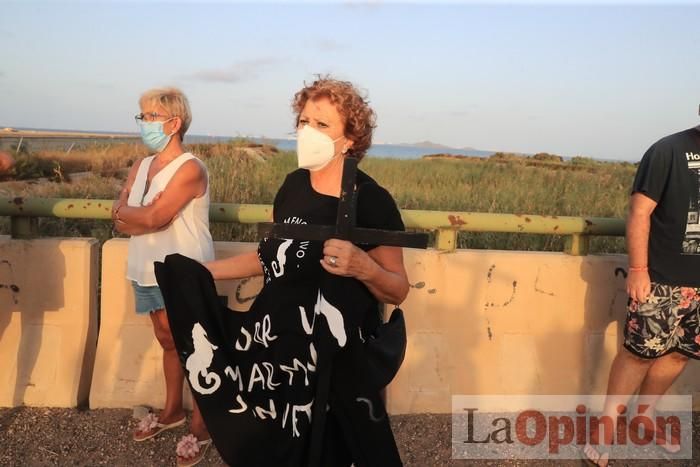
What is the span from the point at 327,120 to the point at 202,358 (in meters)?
1.04

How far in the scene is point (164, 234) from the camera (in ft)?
11.4

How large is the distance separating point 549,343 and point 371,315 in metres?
2.31

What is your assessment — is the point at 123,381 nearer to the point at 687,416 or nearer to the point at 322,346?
the point at 322,346

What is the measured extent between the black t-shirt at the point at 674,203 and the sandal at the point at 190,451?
277 cm

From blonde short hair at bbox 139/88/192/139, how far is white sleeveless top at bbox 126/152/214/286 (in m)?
0.22

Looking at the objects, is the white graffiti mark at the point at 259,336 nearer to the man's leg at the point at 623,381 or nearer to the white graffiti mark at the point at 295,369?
the white graffiti mark at the point at 295,369

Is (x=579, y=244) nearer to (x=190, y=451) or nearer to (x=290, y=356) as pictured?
(x=290, y=356)

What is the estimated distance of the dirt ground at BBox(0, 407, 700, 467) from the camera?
355 cm

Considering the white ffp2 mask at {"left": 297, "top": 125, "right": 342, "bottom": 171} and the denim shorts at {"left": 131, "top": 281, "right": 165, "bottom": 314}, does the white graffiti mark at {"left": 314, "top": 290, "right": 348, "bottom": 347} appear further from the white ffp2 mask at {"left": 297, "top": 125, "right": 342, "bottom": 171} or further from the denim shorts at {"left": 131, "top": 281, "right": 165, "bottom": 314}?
the denim shorts at {"left": 131, "top": 281, "right": 165, "bottom": 314}

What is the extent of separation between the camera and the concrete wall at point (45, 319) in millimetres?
4035

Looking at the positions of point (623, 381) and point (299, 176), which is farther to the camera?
point (623, 381)

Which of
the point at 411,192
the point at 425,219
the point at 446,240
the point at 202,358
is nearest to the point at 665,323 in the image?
the point at 446,240

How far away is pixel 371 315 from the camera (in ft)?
8.05

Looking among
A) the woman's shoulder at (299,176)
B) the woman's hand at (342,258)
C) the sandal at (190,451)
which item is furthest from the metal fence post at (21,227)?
the woman's hand at (342,258)
